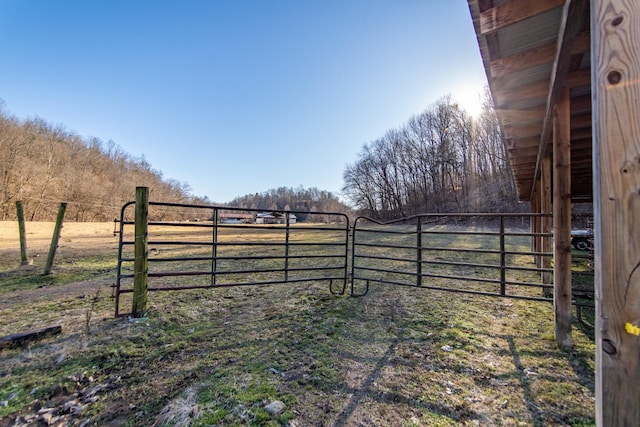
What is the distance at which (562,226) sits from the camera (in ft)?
7.67

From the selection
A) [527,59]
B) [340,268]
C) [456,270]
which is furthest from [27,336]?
[456,270]

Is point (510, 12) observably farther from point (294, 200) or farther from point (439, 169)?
point (294, 200)

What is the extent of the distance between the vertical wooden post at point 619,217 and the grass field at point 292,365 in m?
1.02

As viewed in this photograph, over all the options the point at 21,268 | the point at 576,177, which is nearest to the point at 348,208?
the point at 576,177

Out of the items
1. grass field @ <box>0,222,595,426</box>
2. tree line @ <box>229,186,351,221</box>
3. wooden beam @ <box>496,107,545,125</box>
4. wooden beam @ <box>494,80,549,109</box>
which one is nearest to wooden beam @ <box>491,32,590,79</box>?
wooden beam @ <box>494,80,549,109</box>

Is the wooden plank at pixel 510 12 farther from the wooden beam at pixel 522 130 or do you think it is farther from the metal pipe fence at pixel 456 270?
the wooden beam at pixel 522 130

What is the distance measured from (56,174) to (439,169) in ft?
118

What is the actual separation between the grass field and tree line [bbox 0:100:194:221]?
17302 millimetres

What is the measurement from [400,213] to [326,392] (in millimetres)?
29636

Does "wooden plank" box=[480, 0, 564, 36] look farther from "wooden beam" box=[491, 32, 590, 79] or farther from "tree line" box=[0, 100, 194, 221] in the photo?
"tree line" box=[0, 100, 194, 221]

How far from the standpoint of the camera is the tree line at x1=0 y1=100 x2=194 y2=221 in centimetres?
1919

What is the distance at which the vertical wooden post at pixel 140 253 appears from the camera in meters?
2.73

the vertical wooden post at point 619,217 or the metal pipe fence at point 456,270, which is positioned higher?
the vertical wooden post at point 619,217

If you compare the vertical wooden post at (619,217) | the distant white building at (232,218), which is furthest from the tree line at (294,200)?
the vertical wooden post at (619,217)
